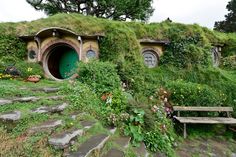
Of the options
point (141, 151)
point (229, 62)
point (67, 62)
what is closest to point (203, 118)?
point (141, 151)

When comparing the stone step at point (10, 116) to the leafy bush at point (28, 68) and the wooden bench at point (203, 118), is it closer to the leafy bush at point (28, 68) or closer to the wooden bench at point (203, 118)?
the wooden bench at point (203, 118)

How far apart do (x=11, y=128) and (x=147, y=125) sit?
2.84 metres

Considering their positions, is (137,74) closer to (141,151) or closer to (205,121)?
(205,121)

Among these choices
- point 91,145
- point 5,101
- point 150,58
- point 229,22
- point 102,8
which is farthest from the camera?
point 229,22

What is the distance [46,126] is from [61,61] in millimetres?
7683

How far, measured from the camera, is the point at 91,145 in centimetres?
391

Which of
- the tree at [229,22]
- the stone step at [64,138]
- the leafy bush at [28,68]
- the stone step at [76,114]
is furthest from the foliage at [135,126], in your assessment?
the tree at [229,22]

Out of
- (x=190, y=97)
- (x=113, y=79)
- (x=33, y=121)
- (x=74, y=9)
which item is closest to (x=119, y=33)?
(x=113, y=79)

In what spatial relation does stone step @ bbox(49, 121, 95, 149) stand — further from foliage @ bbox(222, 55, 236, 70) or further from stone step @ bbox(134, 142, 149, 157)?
foliage @ bbox(222, 55, 236, 70)

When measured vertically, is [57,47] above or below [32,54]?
above

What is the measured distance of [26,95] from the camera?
572cm

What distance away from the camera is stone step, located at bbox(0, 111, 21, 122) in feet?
13.6

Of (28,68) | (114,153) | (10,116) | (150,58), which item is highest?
(150,58)

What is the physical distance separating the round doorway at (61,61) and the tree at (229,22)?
53.0 ft
